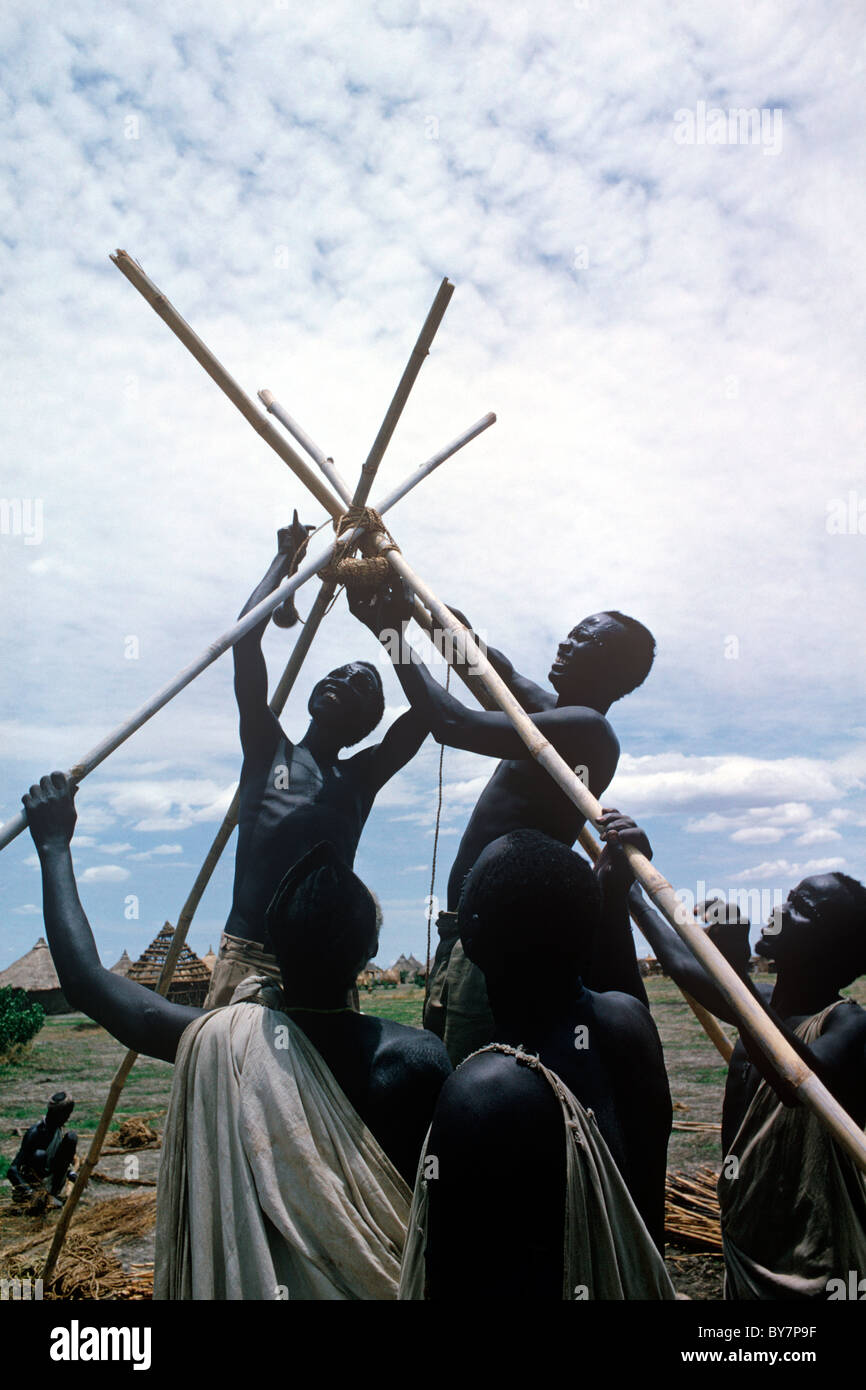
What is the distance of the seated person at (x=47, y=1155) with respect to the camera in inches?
284

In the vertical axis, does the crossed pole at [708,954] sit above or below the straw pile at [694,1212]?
above

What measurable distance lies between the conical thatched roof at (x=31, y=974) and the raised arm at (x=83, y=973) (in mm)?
19014

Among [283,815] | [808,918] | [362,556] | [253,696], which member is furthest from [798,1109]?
[362,556]

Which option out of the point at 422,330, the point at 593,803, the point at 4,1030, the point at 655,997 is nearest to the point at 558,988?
the point at 593,803

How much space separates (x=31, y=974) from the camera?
2030 centimetres

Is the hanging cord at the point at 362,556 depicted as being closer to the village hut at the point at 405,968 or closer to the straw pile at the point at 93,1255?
the straw pile at the point at 93,1255

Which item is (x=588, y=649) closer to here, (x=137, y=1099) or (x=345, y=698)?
(x=345, y=698)

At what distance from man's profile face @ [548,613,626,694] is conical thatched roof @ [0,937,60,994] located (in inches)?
769

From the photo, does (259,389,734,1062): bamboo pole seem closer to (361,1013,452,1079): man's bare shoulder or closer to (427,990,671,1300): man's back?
(361,1013,452,1079): man's bare shoulder

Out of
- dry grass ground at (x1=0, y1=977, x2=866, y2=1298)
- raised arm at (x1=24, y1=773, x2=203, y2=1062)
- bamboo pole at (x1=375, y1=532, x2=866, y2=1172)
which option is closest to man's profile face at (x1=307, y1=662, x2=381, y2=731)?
bamboo pole at (x1=375, y1=532, x2=866, y2=1172)

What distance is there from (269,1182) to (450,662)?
218 centimetres

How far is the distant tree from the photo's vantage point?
51.1 ft

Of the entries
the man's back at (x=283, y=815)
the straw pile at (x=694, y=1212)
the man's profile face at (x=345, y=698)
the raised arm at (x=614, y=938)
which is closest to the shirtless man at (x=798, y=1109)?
the raised arm at (x=614, y=938)
